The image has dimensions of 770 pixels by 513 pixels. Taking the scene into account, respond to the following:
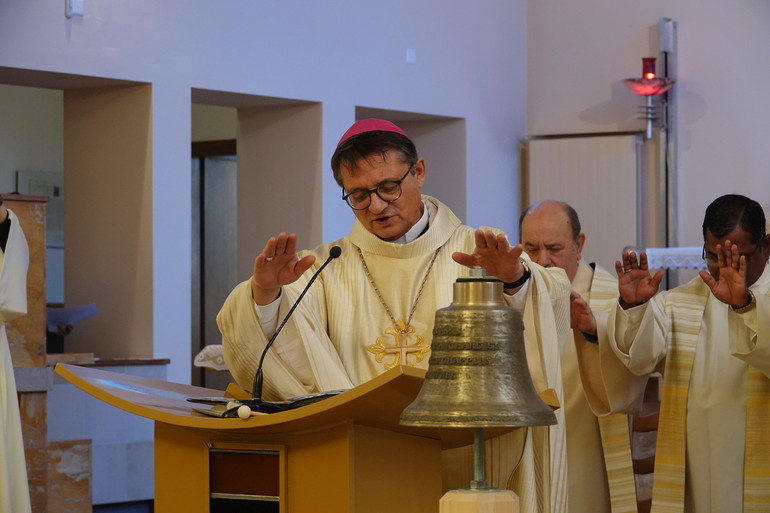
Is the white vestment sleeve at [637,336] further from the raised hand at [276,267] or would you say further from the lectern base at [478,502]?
the lectern base at [478,502]

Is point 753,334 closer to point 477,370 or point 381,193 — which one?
point 381,193

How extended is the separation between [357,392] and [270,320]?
0.93 meters

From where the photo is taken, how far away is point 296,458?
2645 millimetres

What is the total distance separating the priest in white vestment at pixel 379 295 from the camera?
303 centimetres

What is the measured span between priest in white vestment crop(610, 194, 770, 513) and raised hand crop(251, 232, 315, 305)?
1.37m

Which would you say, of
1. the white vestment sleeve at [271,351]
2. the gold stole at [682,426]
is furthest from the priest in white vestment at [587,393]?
the white vestment sleeve at [271,351]

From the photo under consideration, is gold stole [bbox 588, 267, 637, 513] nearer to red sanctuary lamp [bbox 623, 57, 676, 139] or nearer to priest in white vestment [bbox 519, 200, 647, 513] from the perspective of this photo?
priest in white vestment [bbox 519, 200, 647, 513]

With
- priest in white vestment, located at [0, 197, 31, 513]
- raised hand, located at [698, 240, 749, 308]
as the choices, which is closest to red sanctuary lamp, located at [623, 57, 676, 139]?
priest in white vestment, located at [0, 197, 31, 513]

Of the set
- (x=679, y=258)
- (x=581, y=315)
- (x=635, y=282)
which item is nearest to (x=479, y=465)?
(x=635, y=282)

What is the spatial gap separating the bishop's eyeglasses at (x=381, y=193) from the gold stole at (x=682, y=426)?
1.38 m

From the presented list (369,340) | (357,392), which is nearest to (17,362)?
(369,340)

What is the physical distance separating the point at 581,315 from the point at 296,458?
1939 millimetres

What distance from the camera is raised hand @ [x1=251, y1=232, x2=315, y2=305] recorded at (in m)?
2.90

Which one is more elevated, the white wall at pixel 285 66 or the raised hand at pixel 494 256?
the white wall at pixel 285 66
